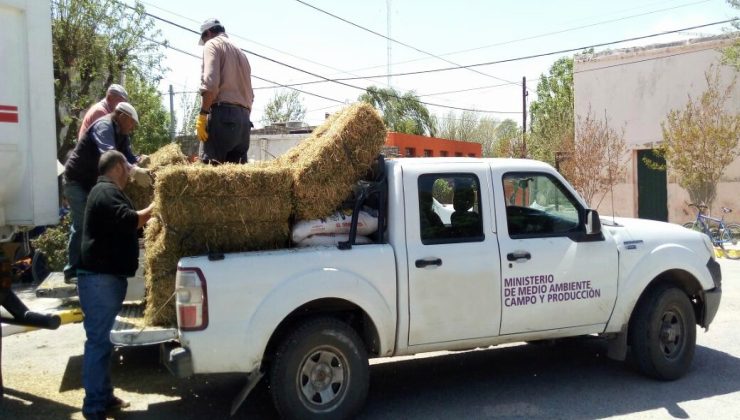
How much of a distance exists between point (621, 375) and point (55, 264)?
26.7ft

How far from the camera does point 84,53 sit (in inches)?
549

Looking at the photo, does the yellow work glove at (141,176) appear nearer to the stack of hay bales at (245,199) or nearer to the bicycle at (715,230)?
the stack of hay bales at (245,199)

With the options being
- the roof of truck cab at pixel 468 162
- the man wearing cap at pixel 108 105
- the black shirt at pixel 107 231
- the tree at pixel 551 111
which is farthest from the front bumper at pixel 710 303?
the tree at pixel 551 111

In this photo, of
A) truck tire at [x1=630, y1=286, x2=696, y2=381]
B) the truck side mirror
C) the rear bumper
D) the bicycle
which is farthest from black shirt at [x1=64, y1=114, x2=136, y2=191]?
the bicycle

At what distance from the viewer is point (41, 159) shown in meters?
5.39

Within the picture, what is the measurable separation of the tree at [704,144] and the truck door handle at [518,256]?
1530cm

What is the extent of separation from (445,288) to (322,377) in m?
1.16

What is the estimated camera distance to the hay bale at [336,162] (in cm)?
523

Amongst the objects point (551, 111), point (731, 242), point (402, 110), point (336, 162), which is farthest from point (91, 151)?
point (402, 110)

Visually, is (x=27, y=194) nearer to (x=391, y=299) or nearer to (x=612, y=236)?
(x=391, y=299)

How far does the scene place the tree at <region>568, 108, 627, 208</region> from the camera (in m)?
21.4

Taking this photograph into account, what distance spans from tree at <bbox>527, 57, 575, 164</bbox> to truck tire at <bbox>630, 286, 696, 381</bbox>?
824 inches

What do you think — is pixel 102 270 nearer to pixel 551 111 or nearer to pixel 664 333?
pixel 664 333

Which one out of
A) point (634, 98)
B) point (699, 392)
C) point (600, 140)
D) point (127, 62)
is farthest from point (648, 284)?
point (634, 98)
